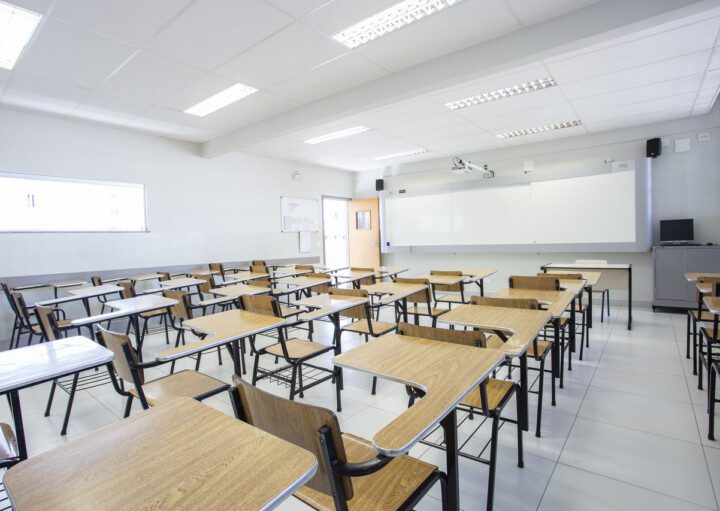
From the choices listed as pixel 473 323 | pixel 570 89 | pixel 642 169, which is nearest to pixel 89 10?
pixel 473 323

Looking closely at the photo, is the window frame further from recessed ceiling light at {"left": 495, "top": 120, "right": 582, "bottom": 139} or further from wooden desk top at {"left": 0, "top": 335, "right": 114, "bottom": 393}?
recessed ceiling light at {"left": 495, "top": 120, "right": 582, "bottom": 139}

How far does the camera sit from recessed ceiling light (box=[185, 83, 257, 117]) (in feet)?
13.1

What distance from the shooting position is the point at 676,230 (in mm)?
5281

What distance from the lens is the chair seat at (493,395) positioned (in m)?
1.73

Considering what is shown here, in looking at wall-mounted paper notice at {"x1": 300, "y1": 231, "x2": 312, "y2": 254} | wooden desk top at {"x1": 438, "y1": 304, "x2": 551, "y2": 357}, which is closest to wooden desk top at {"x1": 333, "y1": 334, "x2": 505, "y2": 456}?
wooden desk top at {"x1": 438, "y1": 304, "x2": 551, "y2": 357}

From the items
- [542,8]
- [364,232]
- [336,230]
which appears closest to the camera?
[542,8]

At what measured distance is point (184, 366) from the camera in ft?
12.2

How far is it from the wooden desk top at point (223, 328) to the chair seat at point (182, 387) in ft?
0.65

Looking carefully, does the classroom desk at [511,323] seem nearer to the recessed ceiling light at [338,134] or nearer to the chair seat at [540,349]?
the chair seat at [540,349]

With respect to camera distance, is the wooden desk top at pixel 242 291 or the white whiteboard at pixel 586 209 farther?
the white whiteboard at pixel 586 209

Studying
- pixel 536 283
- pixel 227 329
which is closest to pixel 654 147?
pixel 536 283

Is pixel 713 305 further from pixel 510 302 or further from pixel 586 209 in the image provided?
pixel 586 209

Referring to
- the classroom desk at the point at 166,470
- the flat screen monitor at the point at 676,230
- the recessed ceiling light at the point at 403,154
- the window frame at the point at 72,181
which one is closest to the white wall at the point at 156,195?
the window frame at the point at 72,181

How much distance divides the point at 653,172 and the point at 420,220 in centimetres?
402
